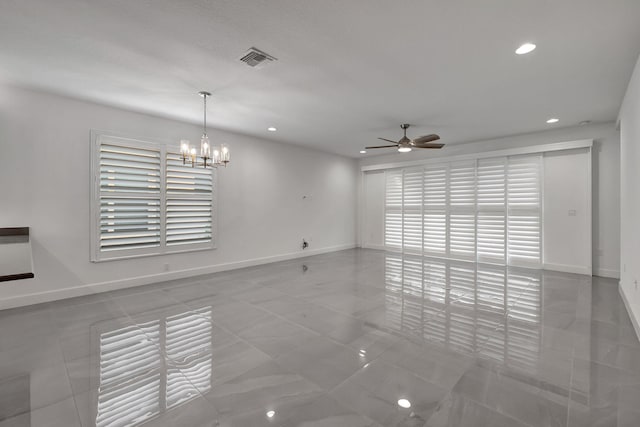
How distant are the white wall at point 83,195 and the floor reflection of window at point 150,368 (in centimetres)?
188

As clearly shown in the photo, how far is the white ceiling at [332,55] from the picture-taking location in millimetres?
2275

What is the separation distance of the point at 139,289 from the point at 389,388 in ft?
13.8

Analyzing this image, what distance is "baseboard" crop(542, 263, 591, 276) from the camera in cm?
550

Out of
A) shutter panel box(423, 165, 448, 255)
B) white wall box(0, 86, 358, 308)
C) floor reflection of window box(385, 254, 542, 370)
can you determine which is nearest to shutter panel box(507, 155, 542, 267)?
floor reflection of window box(385, 254, 542, 370)

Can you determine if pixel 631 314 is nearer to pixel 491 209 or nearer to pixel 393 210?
pixel 491 209

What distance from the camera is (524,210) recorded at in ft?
20.1

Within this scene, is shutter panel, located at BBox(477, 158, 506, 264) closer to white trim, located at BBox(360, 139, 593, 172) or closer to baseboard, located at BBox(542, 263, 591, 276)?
white trim, located at BBox(360, 139, 593, 172)

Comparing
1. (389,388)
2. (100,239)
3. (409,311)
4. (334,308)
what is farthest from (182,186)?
(389,388)

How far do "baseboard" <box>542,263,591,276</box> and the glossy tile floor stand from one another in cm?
132

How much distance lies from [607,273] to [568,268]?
0.55m

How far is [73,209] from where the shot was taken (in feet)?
13.8

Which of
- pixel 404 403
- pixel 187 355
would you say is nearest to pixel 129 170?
pixel 187 355

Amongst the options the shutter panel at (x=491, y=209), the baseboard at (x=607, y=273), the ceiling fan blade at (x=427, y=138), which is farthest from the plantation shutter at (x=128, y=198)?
the baseboard at (x=607, y=273)

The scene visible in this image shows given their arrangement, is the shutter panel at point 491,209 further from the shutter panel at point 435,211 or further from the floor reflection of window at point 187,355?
the floor reflection of window at point 187,355
